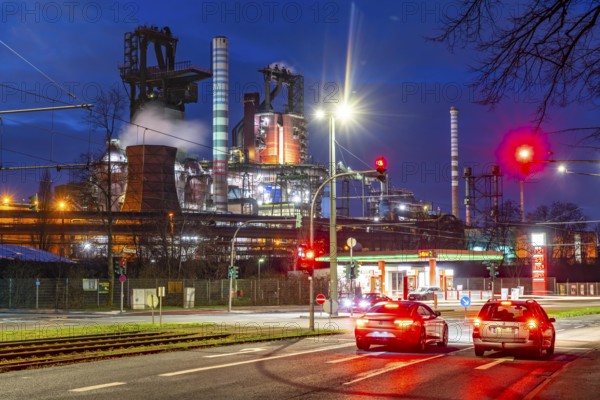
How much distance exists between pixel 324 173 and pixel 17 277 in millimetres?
83868

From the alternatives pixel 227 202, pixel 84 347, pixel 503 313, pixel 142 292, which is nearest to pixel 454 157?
pixel 227 202

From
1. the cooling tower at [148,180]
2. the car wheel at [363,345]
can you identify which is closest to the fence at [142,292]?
the car wheel at [363,345]

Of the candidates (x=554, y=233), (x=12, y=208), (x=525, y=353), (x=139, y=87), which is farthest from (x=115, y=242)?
(x=525, y=353)

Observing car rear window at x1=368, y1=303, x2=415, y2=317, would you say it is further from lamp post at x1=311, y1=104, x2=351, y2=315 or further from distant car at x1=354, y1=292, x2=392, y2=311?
distant car at x1=354, y1=292, x2=392, y2=311

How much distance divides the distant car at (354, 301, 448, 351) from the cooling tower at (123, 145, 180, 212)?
301 ft

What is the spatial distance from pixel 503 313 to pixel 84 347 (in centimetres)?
1174

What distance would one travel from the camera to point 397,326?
68.1ft

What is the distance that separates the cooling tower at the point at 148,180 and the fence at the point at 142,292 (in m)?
48.6

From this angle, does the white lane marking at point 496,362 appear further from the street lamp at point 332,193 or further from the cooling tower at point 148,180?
the cooling tower at point 148,180

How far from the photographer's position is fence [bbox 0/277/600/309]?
187ft

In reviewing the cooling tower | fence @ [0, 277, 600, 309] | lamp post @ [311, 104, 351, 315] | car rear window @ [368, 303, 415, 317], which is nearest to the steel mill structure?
the cooling tower

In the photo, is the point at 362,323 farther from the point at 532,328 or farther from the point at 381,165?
the point at 381,165

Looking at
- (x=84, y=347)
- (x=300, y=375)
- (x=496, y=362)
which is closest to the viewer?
(x=300, y=375)

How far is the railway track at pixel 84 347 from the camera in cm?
1817
